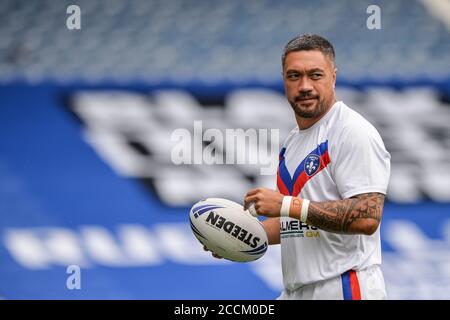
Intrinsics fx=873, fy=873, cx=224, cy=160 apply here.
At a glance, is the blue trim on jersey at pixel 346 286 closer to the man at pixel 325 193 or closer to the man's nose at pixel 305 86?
the man at pixel 325 193

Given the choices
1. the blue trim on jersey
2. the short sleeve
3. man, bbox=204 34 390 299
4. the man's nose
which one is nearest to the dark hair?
man, bbox=204 34 390 299

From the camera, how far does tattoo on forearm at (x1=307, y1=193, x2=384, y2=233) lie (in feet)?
11.9

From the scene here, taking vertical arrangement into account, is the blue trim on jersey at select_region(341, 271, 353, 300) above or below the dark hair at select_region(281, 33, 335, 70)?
below

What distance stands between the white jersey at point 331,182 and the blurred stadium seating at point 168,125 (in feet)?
11.8

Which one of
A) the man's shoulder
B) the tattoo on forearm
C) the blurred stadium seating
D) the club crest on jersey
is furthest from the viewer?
the blurred stadium seating

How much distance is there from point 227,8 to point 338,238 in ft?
14.9

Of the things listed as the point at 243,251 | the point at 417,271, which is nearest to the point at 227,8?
the point at 417,271

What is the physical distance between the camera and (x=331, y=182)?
3.84 m

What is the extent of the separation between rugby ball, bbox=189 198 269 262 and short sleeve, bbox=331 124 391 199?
2.06ft

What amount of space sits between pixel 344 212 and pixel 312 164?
34 cm

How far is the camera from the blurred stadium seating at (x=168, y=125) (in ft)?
24.9

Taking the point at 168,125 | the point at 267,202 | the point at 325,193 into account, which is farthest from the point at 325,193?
the point at 168,125

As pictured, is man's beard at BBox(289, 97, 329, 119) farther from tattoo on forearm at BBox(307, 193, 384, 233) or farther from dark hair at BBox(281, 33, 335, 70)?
tattoo on forearm at BBox(307, 193, 384, 233)

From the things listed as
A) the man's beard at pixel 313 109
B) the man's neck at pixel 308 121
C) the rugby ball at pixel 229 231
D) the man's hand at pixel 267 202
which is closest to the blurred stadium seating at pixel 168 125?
the rugby ball at pixel 229 231
